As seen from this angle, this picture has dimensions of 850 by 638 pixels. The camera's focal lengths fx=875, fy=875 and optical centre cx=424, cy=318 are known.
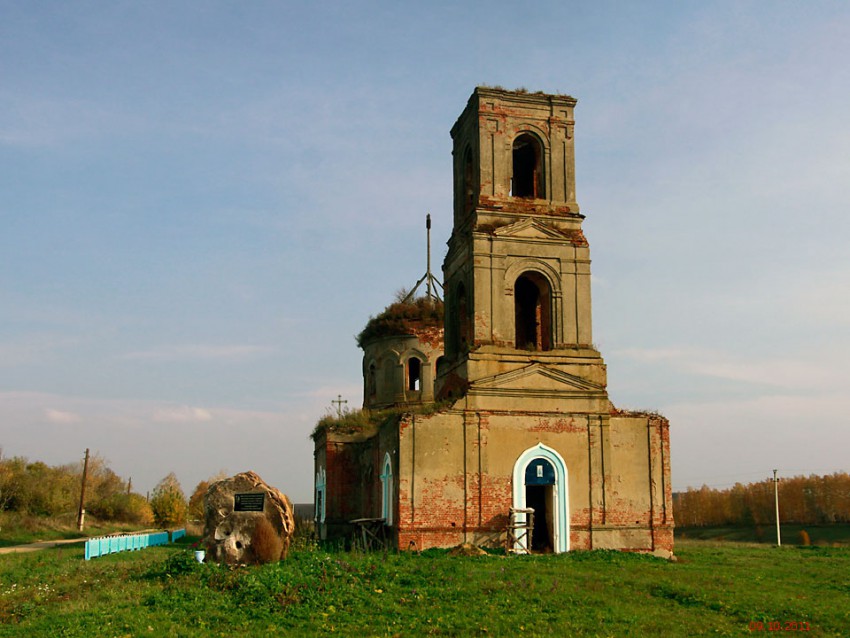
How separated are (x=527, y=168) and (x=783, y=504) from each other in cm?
4734

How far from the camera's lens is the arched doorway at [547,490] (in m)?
21.1

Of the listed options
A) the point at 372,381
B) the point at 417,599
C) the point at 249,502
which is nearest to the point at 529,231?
the point at 249,502

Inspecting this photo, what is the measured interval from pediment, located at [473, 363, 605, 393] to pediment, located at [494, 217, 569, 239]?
3.59 m

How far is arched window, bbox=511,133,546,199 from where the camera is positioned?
79.7 feet

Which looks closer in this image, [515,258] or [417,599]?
[417,599]

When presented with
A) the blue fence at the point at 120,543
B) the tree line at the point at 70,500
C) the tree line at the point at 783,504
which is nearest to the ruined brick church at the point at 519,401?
the blue fence at the point at 120,543

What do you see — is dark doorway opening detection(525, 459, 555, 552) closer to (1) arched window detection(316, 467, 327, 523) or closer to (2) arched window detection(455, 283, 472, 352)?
(2) arched window detection(455, 283, 472, 352)

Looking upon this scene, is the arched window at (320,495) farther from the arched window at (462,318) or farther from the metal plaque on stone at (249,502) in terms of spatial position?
the metal plaque on stone at (249,502)

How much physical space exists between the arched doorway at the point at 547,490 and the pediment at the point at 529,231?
5.57 m

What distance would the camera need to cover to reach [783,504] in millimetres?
63188

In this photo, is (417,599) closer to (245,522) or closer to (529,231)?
(245,522)

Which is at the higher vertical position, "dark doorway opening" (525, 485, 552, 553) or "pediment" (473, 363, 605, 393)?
"pediment" (473, 363, 605, 393)

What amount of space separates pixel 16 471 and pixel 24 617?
126 ft

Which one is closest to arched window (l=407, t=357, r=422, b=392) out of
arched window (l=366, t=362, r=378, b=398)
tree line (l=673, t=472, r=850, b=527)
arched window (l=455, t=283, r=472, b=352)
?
arched window (l=366, t=362, r=378, b=398)
